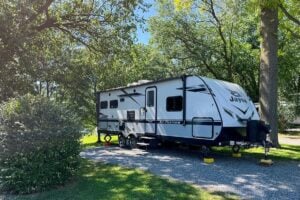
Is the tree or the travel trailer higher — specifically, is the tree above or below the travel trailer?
above

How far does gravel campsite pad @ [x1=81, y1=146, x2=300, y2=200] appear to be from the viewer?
25.4ft

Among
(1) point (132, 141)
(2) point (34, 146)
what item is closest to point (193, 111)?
(1) point (132, 141)

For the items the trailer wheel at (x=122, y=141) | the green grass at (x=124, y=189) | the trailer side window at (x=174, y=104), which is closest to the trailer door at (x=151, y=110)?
the trailer side window at (x=174, y=104)

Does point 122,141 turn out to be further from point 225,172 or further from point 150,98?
point 225,172

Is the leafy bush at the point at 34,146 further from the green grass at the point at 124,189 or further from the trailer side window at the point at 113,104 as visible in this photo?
the trailer side window at the point at 113,104

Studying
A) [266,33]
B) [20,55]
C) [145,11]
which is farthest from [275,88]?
[20,55]

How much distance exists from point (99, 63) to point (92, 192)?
38.9ft

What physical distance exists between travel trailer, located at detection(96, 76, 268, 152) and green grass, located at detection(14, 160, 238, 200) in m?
3.19

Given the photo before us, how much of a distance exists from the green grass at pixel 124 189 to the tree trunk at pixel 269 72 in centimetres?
706

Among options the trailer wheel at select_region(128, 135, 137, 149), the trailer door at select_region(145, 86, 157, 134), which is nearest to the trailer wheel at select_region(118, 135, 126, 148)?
the trailer wheel at select_region(128, 135, 137, 149)

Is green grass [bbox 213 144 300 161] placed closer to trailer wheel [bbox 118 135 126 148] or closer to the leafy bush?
trailer wheel [bbox 118 135 126 148]

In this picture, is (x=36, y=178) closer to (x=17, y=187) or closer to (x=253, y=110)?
(x=17, y=187)

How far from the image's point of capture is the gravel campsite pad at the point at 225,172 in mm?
7738

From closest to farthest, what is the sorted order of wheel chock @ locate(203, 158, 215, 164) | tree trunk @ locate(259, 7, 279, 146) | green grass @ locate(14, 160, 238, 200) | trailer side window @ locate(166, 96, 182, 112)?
green grass @ locate(14, 160, 238, 200) → wheel chock @ locate(203, 158, 215, 164) → trailer side window @ locate(166, 96, 182, 112) → tree trunk @ locate(259, 7, 279, 146)
